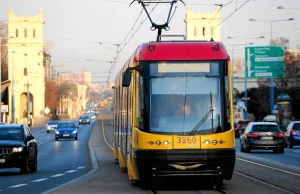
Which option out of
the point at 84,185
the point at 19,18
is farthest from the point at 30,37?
the point at 84,185

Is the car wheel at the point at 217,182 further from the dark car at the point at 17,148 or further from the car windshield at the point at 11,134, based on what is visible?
the car windshield at the point at 11,134

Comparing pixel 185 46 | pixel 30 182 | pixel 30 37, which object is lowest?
pixel 30 182

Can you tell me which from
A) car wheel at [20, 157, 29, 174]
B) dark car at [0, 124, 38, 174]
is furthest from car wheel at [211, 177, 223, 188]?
car wheel at [20, 157, 29, 174]

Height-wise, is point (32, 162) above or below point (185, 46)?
below

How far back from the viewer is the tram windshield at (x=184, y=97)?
18422 millimetres

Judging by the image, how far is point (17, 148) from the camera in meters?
26.5

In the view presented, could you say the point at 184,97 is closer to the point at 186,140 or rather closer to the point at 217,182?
the point at 186,140

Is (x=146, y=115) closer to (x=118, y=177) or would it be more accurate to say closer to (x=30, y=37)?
(x=118, y=177)

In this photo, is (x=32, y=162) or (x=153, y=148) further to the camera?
(x=32, y=162)

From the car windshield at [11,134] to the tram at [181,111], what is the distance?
9029 mm

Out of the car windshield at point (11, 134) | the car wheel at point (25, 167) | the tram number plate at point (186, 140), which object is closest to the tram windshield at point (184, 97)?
the tram number plate at point (186, 140)

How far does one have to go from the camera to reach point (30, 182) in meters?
22.9

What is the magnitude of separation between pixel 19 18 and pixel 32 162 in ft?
398

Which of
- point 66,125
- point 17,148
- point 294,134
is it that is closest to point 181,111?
point 17,148
